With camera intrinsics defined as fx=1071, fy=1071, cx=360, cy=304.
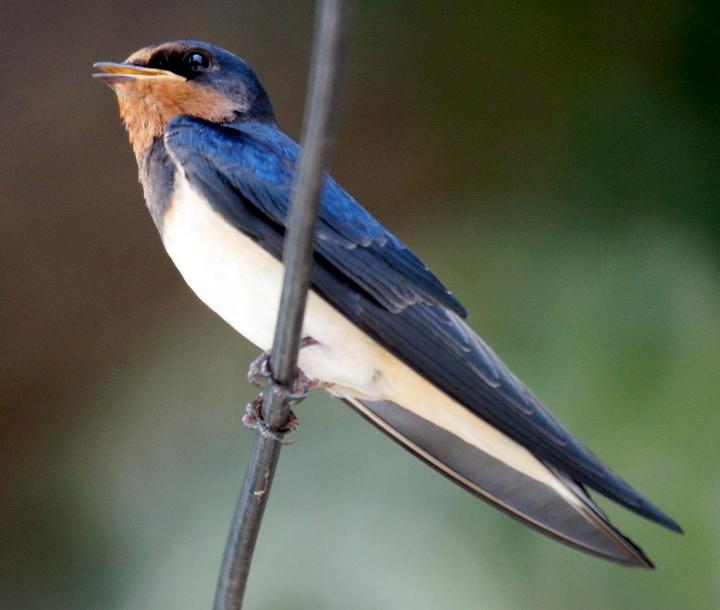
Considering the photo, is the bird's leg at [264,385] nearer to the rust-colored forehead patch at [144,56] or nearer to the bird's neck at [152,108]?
the bird's neck at [152,108]

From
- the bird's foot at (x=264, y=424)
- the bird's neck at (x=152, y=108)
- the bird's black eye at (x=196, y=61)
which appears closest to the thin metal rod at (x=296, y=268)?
the bird's foot at (x=264, y=424)

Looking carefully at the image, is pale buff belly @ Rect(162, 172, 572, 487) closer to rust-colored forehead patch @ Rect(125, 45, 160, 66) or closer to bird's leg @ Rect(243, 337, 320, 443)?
bird's leg @ Rect(243, 337, 320, 443)

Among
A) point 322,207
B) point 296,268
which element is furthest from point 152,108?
point 296,268

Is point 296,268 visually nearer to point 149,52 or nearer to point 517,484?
point 517,484

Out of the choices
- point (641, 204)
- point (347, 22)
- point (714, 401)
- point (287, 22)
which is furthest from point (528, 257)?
point (347, 22)

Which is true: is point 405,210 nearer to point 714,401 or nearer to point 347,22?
point 714,401

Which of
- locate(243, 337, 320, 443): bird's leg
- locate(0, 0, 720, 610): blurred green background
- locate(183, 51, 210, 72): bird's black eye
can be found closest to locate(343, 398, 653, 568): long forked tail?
locate(243, 337, 320, 443): bird's leg

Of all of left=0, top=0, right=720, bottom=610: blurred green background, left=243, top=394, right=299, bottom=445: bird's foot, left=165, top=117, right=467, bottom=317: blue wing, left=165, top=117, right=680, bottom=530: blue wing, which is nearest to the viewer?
left=243, top=394, right=299, bottom=445: bird's foot
